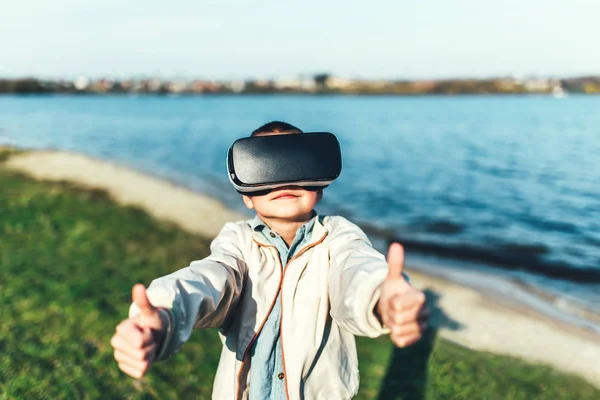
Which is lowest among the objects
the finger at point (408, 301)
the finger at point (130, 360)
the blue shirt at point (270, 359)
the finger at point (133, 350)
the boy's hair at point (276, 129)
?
the blue shirt at point (270, 359)

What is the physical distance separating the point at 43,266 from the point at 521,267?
28.8 feet

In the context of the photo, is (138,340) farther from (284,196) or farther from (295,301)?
(284,196)

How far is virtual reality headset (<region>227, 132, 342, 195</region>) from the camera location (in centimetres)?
236

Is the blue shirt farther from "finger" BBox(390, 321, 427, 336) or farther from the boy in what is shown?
"finger" BBox(390, 321, 427, 336)

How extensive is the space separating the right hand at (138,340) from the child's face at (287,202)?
878 mm

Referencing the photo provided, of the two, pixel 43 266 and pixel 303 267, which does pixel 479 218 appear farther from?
pixel 303 267

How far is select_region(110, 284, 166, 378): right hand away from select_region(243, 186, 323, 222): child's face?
0.88 m

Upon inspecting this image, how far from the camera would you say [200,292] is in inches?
80.0

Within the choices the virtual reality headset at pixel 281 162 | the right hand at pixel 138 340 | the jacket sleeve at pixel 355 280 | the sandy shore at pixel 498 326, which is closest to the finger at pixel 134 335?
the right hand at pixel 138 340

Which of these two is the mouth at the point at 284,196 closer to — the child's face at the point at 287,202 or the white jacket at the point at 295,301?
the child's face at the point at 287,202

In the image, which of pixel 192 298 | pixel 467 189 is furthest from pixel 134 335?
pixel 467 189

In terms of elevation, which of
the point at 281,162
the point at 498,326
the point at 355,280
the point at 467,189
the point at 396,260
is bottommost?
the point at 467,189

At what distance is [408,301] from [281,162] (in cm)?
95

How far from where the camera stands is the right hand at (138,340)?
1.65 metres
